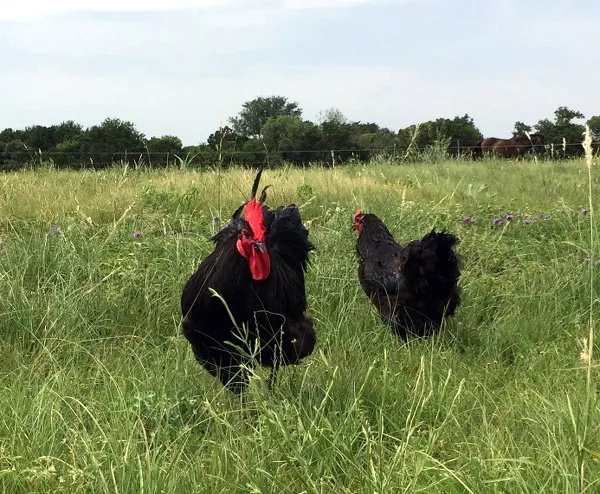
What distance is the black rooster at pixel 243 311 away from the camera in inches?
101

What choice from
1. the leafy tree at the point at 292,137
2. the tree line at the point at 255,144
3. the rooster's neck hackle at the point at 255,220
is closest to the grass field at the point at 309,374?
the rooster's neck hackle at the point at 255,220

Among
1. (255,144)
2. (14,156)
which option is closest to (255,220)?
(255,144)

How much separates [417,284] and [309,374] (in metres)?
1.42

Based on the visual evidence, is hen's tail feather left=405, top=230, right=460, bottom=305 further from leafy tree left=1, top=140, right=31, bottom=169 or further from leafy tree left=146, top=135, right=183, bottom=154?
leafy tree left=146, top=135, right=183, bottom=154

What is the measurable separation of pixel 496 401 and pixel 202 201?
4403 mm

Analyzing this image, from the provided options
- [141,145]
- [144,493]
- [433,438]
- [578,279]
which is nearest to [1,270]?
[144,493]

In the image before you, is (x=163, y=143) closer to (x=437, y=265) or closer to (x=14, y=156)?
(x=14, y=156)

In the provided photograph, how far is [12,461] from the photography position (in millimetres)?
1854

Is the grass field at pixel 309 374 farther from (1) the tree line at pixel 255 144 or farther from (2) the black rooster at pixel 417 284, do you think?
(1) the tree line at pixel 255 144

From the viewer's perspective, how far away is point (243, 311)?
104 inches

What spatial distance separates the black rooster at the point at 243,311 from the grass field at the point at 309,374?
14 cm

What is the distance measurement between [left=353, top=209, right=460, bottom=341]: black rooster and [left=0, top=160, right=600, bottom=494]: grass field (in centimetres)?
15

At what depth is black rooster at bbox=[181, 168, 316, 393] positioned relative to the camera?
2.56m

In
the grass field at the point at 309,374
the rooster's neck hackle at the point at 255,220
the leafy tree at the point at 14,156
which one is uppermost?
the leafy tree at the point at 14,156
